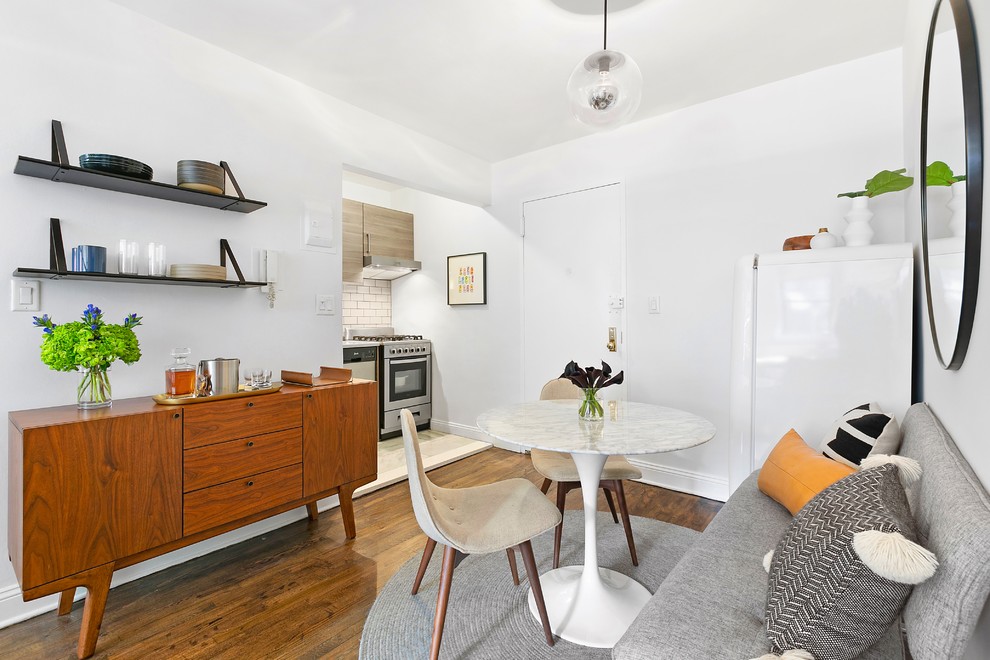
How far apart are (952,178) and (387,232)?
13.5ft

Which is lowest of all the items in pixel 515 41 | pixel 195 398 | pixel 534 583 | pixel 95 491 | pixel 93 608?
pixel 93 608

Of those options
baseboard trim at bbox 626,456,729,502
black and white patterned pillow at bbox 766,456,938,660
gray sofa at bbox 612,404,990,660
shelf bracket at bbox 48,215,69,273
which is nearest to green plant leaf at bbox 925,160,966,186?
gray sofa at bbox 612,404,990,660

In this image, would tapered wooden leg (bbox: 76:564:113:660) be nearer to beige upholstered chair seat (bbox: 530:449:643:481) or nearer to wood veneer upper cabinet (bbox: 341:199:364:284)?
beige upholstered chair seat (bbox: 530:449:643:481)

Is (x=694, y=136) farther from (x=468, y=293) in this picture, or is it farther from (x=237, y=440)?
(x=237, y=440)

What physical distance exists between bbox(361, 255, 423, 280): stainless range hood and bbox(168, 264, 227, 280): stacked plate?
7.09 feet

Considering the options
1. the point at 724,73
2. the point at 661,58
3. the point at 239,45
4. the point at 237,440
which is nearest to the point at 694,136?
the point at 724,73

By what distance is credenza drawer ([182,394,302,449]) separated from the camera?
188 cm

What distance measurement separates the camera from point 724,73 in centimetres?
264

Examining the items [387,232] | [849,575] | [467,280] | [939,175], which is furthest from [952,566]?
[387,232]

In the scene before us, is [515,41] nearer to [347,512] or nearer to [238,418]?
[238,418]

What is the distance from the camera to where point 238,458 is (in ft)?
6.58

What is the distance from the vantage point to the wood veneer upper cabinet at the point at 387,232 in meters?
4.43

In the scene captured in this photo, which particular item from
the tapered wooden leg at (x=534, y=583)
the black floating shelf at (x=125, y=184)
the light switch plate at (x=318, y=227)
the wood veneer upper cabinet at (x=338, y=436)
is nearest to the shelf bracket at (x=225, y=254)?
the black floating shelf at (x=125, y=184)

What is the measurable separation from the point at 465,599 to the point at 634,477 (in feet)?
2.89
